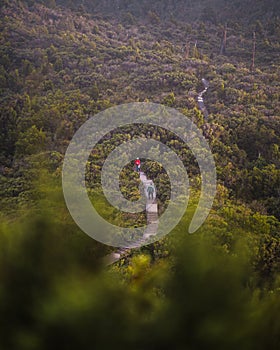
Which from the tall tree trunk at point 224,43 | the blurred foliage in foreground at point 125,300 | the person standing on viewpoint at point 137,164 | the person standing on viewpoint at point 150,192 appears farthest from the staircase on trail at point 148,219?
the tall tree trunk at point 224,43

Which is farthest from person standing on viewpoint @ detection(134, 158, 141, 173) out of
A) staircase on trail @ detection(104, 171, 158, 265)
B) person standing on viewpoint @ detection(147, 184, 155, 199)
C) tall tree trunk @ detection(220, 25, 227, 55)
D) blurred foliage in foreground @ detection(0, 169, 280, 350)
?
tall tree trunk @ detection(220, 25, 227, 55)

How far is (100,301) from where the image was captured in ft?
4.84

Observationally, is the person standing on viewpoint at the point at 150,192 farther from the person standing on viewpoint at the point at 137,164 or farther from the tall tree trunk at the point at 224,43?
the tall tree trunk at the point at 224,43

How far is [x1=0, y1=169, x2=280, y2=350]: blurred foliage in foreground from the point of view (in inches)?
55.7

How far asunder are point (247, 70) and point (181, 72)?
4603 mm

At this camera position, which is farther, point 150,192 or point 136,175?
point 136,175

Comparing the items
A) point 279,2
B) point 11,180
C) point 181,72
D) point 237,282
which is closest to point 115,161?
point 11,180

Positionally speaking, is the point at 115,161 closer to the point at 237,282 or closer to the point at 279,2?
the point at 237,282

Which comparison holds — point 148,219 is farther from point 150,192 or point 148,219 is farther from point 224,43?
point 224,43

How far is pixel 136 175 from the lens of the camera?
13875 millimetres

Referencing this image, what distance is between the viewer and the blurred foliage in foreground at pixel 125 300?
1.42 meters

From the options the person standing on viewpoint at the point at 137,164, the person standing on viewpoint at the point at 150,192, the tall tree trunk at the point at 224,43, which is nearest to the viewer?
the person standing on viewpoint at the point at 150,192

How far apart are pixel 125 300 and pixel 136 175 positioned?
40.5 feet

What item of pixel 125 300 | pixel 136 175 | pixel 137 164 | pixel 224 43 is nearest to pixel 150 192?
pixel 136 175
